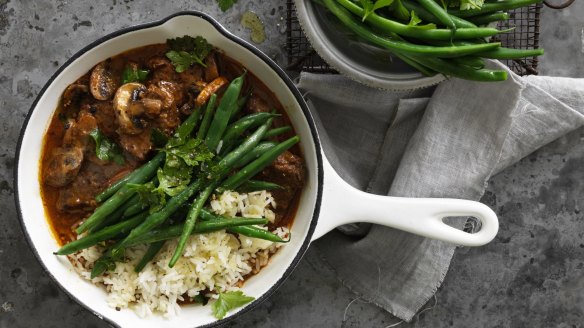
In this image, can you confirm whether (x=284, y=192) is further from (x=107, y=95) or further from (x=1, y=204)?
(x=1, y=204)

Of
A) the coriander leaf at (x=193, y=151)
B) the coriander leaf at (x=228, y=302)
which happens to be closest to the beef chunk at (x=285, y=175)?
the coriander leaf at (x=193, y=151)

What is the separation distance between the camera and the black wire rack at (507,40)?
3023mm

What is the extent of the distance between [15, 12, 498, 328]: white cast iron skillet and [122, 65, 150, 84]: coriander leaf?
0.29ft

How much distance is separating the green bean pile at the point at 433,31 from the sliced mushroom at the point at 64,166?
3.75 feet

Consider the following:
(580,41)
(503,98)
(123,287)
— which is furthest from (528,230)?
(123,287)

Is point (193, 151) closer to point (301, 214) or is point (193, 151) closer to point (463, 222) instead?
point (301, 214)

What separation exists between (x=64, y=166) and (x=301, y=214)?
3.17 feet

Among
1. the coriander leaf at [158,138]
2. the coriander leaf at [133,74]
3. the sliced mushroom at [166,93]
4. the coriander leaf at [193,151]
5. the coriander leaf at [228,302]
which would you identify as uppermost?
the coriander leaf at [133,74]

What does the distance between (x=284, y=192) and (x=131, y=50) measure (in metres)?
0.85

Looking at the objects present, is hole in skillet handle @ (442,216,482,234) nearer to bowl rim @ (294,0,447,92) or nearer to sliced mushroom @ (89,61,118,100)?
bowl rim @ (294,0,447,92)

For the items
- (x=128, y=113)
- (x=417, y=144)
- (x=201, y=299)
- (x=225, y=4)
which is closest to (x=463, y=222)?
(x=417, y=144)

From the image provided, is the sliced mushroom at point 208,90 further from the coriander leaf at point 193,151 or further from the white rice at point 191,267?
the white rice at point 191,267

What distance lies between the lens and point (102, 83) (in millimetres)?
2756

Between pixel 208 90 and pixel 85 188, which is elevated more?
pixel 208 90
